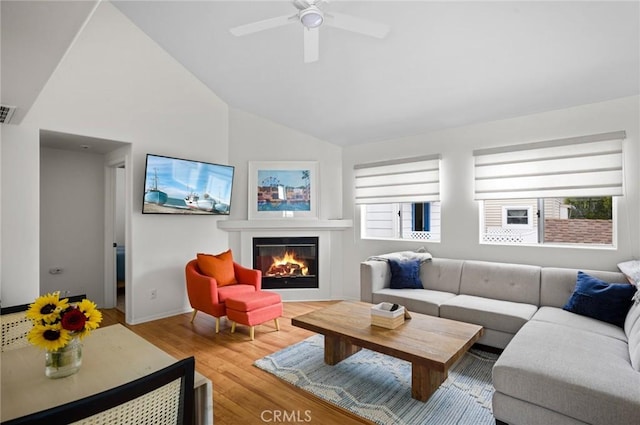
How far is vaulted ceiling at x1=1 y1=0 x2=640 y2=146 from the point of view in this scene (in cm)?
208

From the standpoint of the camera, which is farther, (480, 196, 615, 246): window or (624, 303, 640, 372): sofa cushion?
(480, 196, 615, 246): window

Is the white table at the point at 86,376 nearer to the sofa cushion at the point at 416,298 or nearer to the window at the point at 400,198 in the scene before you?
the sofa cushion at the point at 416,298

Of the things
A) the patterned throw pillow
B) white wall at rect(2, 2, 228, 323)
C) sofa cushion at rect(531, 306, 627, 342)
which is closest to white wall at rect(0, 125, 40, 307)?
white wall at rect(2, 2, 228, 323)

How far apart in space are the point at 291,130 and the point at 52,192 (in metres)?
3.29

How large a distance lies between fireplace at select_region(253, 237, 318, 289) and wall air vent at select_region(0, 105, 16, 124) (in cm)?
306

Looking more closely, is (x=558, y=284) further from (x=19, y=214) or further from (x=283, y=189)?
(x=19, y=214)

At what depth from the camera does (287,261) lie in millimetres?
5137

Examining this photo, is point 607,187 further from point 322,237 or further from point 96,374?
point 96,374

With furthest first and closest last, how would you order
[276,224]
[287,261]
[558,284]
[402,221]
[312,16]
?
[287,261]
[276,224]
[402,221]
[558,284]
[312,16]

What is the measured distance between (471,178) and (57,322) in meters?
4.04

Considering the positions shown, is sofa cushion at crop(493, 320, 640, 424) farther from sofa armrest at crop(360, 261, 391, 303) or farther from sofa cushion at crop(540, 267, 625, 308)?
sofa armrest at crop(360, 261, 391, 303)

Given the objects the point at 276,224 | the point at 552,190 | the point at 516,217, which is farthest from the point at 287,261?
the point at 552,190

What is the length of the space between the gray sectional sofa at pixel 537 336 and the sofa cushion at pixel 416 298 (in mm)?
10

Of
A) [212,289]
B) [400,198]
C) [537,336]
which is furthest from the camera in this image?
[400,198]
